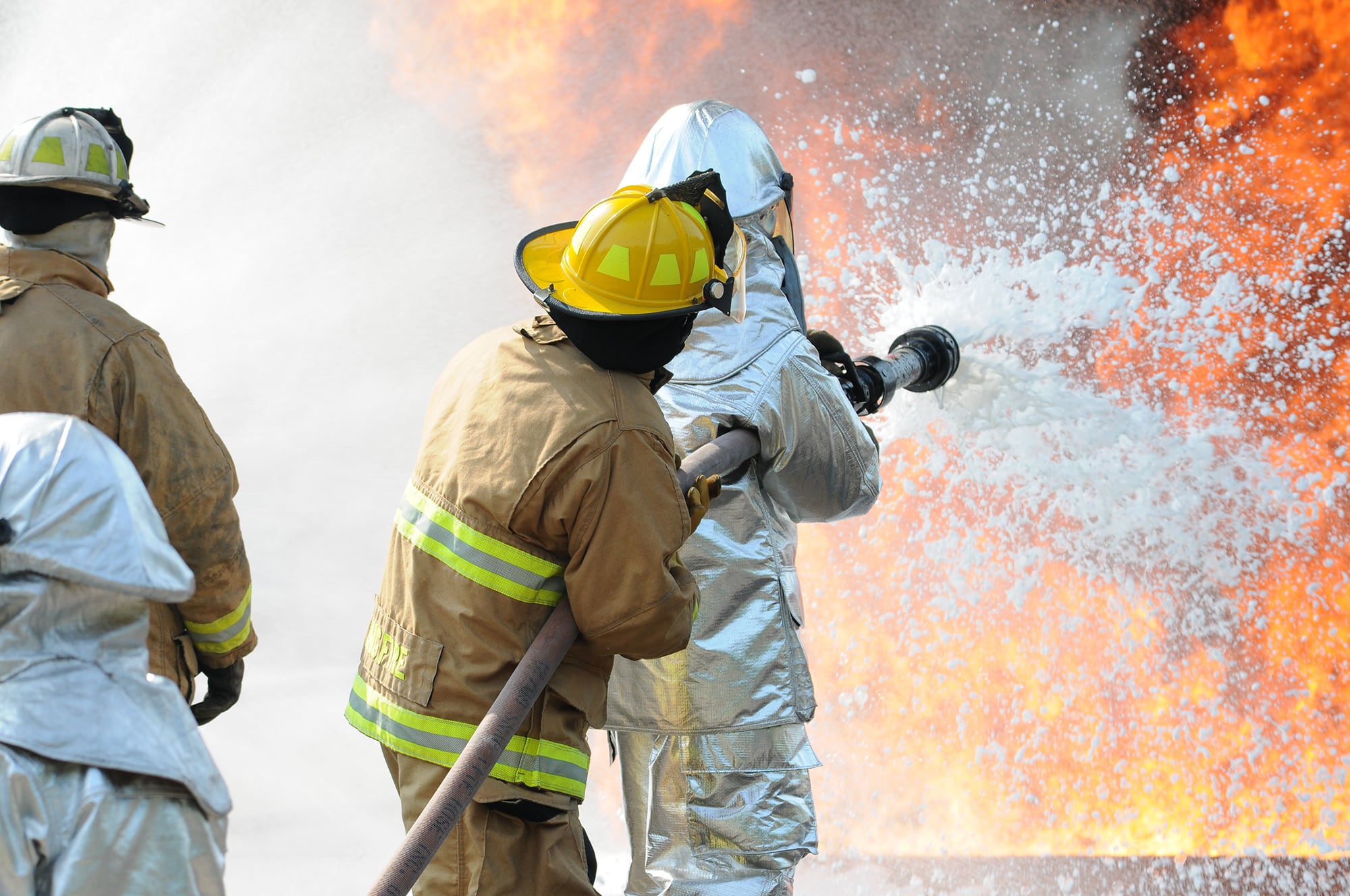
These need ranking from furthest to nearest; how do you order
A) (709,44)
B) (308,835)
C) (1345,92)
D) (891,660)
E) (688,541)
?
(709,44) < (891,660) < (1345,92) < (308,835) < (688,541)

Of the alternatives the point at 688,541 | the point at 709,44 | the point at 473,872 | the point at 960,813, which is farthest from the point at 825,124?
the point at 473,872

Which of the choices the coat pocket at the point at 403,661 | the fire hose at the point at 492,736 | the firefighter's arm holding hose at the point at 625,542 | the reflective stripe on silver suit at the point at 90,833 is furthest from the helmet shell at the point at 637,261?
the reflective stripe on silver suit at the point at 90,833

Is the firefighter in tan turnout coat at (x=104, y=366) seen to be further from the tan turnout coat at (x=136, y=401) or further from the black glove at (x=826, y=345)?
the black glove at (x=826, y=345)

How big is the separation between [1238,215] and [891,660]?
8.64 ft

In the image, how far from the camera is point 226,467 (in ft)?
9.00

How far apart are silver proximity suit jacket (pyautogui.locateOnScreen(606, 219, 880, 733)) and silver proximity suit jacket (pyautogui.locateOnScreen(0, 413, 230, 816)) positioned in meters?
1.88

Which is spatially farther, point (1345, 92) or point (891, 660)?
point (891, 660)

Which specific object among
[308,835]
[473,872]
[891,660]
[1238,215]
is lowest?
[308,835]

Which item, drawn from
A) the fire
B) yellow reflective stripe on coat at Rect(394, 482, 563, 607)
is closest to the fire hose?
yellow reflective stripe on coat at Rect(394, 482, 563, 607)

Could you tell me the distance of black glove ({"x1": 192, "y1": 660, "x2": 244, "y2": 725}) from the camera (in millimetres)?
2939

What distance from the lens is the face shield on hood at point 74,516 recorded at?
4.34ft

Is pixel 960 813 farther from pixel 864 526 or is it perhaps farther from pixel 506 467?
pixel 506 467

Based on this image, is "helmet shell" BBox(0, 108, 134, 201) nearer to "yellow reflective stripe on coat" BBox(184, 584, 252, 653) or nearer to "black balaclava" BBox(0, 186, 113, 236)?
"black balaclava" BBox(0, 186, 113, 236)

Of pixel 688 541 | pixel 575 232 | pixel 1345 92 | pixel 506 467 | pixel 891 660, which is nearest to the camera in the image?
pixel 506 467
